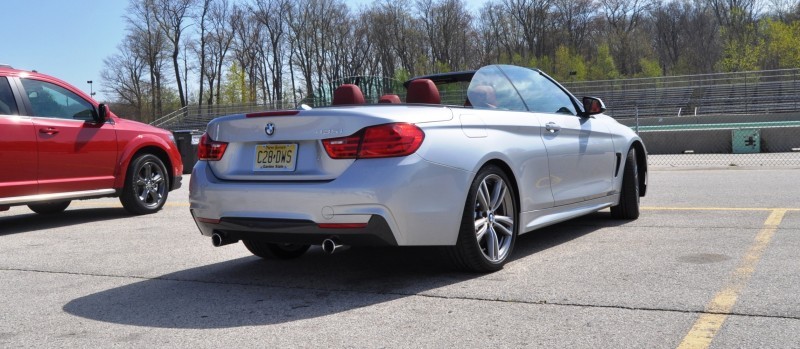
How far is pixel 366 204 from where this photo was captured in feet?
13.9

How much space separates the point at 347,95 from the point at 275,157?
102 cm

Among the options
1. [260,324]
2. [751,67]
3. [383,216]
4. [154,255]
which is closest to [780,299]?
[383,216]

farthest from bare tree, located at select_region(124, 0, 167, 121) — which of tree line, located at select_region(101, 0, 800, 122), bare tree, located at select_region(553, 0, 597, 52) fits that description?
bare tree, located at select_region(553, 0, 597, 52)

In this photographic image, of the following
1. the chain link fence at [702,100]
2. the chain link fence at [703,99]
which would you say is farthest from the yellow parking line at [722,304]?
the chain link fence at [703,99]

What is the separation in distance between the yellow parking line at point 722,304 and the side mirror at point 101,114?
692cm

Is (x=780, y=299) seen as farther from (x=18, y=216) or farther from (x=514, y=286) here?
(x=18, y=216)

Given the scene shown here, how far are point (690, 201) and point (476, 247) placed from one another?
4888 millimetres

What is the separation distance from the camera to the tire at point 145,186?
30.7 ft

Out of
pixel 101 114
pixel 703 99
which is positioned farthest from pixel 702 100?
pixel 101 114

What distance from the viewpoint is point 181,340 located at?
3623 millimetres

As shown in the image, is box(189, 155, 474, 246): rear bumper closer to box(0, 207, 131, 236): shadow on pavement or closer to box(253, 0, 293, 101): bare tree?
box(0, 207, 131, 236): shadow on pavement

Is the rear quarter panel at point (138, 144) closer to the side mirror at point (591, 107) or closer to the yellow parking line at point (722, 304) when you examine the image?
the side mirror at point (591, 107)

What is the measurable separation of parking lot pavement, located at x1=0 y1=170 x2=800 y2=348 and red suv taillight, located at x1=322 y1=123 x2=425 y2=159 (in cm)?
79

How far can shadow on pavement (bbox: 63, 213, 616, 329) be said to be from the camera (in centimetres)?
410
